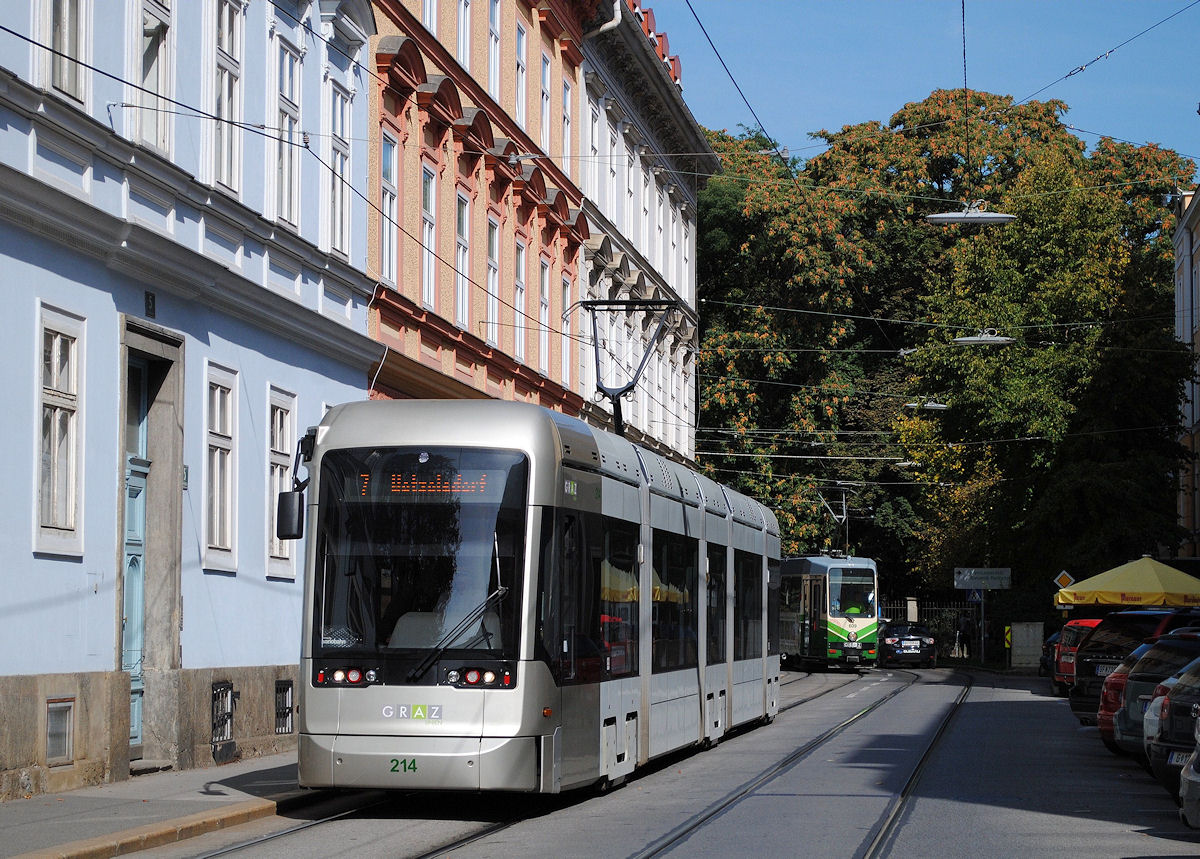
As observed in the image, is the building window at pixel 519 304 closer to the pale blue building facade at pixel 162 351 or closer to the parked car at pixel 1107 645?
the pale blue building facade at pixel 162 351

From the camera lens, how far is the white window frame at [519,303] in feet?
103

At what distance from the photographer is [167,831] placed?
11.9 metres

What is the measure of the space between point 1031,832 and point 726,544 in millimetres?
9339

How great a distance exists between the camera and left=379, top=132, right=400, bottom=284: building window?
24.5 meters

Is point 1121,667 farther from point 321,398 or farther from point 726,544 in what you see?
point 321,398

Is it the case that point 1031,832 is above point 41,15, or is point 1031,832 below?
below

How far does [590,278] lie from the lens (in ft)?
124

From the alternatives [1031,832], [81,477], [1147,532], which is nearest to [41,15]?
[81,477]

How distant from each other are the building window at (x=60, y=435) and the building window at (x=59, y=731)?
128cm

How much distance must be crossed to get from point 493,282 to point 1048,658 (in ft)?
68.3

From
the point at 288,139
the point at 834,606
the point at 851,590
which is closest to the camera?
the point at 288,139

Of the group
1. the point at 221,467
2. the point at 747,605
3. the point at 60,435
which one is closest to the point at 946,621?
the point at 747,605

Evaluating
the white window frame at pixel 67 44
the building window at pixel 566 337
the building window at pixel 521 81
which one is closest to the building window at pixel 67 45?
the white window frame at pixel 67 44

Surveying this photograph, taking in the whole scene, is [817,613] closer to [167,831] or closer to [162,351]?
[162,351]
